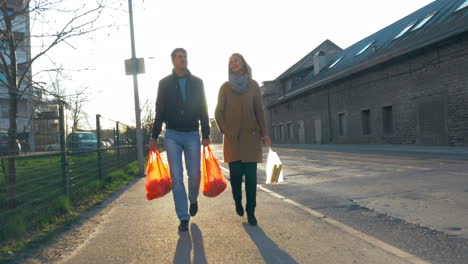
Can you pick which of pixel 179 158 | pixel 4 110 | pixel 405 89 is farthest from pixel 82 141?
pixel 405 89

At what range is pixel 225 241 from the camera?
393 centimetres

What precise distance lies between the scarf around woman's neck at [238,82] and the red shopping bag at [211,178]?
2.70 feet

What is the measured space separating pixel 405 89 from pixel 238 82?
19849 mm

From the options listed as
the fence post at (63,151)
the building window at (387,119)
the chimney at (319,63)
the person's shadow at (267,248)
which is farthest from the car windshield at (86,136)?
the chimney at (319,63)

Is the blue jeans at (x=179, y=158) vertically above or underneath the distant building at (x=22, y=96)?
underneath

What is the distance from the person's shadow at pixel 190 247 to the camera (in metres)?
3.40

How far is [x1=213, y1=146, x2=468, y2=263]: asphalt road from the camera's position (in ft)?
12.0

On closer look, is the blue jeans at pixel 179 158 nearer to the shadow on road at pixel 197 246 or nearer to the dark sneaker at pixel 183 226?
the dark sneaker at pixel 183 226

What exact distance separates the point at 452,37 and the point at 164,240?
18018 mm

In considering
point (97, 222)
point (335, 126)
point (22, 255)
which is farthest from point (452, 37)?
point (22, 255)

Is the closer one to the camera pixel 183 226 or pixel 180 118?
pixel 183 226

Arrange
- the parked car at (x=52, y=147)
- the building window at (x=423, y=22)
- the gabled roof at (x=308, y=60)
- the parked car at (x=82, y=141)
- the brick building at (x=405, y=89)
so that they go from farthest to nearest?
the gabled roof at (x=308, y=60) < the building window at (x=423, y=22) < the brick building at (x=405, y=89) < the parked car at (x=82, y=141) < the parked car at (x=52, y=147)

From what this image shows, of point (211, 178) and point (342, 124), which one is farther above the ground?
point (342, 124)

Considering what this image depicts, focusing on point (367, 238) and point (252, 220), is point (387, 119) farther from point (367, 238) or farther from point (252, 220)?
point (367, 238)
